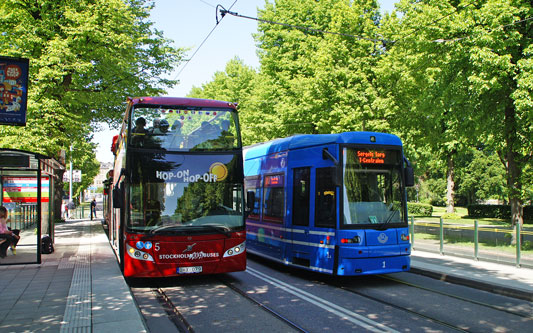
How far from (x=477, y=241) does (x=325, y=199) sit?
5796 millimetres

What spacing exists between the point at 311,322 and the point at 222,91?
121 feet

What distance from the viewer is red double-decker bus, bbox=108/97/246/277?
9789mm

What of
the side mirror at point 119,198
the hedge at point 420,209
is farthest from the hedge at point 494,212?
the side mirror at point 119,198

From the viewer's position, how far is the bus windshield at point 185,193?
980 cm

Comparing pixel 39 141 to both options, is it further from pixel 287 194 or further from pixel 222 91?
pixel 222 91

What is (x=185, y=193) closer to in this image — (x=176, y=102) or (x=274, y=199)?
(x=176, y=102)

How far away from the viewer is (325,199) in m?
10.3

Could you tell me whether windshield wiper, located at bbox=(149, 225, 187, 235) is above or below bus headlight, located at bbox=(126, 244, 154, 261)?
above

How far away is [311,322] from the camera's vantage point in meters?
7.22

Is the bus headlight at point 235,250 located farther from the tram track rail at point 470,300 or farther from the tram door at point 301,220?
the tram track rail at point 470,300

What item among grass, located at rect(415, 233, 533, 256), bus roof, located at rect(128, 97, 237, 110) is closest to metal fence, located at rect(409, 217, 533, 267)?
grass, located at rect(415, 233, 533, 256)

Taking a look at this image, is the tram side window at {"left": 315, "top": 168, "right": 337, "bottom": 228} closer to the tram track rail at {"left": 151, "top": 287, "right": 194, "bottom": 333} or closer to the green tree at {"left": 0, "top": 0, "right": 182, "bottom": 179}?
the tram track rail at {"left": 151, "top": 287, "right": 194, "bottom": 333}

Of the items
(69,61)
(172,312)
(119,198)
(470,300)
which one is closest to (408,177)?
(470,300)

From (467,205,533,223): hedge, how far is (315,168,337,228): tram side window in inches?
1102
